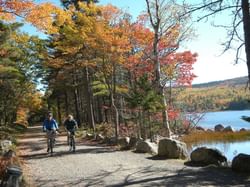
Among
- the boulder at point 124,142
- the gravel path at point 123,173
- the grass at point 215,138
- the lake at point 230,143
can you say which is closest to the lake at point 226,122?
the lake at point 230,143

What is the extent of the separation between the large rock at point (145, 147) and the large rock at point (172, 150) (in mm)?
1064

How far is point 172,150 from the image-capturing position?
14.5 m

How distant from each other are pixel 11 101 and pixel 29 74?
379cm

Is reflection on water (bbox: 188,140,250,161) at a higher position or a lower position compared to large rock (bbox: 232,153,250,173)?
lower

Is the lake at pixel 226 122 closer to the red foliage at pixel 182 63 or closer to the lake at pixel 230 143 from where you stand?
the lake at pixel 230 143

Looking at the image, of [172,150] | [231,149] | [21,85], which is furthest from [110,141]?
[21,85]

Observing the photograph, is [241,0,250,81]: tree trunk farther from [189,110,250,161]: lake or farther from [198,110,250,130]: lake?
[198,110,250,130]: lake

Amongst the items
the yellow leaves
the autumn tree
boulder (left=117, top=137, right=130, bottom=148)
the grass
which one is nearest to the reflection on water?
the grass

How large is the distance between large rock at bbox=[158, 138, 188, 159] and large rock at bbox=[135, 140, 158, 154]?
106 cm

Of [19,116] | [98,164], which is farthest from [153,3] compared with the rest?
[19,116]

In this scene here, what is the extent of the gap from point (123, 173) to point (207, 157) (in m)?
2.92

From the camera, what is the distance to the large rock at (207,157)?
12.5m

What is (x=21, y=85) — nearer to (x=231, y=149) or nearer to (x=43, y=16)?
(x=231, y=149)

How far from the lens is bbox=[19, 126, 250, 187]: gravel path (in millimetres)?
10094
